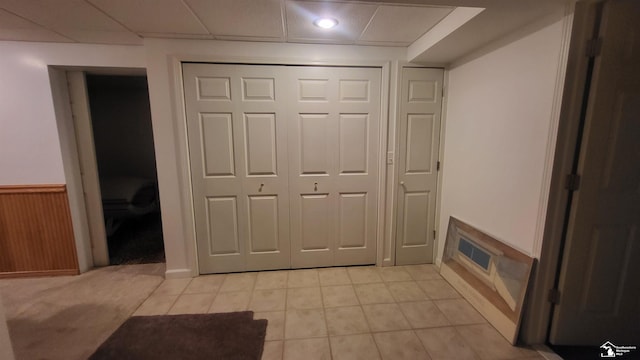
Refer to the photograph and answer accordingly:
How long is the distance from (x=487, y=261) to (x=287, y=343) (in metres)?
1.63

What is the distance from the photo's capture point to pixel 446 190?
8.46 ft

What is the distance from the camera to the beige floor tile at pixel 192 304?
6.64 feet

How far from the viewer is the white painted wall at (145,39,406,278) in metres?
2.23

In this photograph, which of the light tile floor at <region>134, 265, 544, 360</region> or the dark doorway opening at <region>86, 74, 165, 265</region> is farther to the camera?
the dark doorway opening at <region>86, 74, 165, 265</region>

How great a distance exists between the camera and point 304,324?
6.16 ft

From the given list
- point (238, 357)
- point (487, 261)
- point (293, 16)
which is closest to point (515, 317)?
point (487, 261)

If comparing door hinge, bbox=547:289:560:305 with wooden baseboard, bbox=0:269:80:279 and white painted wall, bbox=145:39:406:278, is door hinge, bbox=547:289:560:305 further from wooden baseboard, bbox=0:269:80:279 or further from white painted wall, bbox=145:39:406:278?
wooden baseboard, bbox=0:269:80:279

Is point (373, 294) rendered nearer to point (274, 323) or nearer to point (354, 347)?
point (354, 347)

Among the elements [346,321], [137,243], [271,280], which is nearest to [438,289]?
[346,321]

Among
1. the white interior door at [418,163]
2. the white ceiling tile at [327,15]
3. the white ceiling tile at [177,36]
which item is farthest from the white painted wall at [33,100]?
the white interior door at [418,163]

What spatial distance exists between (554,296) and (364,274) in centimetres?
143

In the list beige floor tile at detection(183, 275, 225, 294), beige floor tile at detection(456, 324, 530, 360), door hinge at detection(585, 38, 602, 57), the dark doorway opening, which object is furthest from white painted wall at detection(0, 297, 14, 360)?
door hinge at detection(585, 38, 602, 57)

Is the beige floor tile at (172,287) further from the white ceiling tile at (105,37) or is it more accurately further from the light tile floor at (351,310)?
the white ceiling tile at (105,37)

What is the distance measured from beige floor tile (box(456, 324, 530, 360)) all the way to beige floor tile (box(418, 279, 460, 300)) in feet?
1.18
